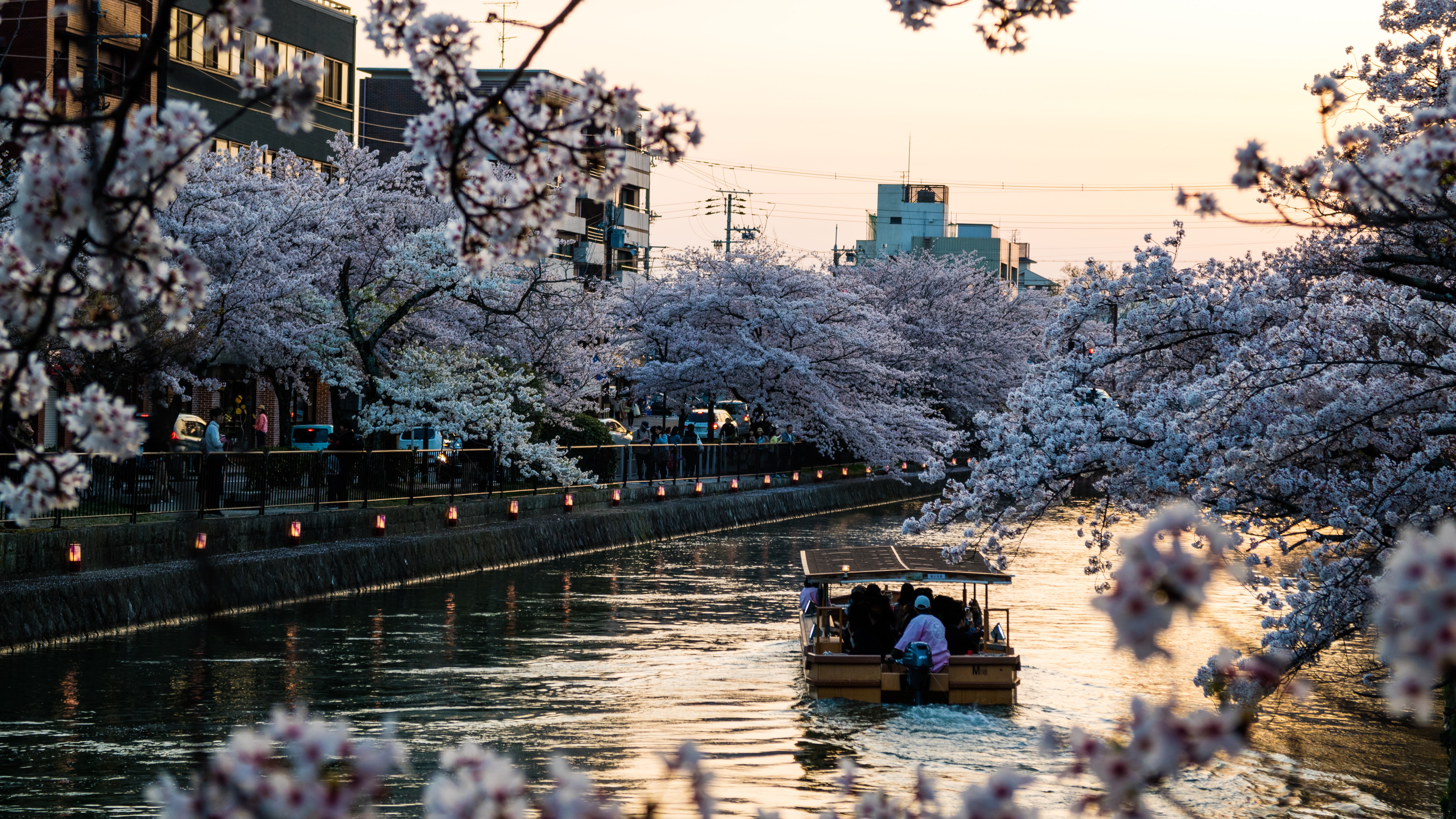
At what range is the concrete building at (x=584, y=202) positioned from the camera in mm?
79250

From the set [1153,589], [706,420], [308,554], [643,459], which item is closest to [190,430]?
[308,554]

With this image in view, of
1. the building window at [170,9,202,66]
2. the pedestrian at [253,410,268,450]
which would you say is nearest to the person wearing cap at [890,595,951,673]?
the pedestrian at [253,410,268,450]

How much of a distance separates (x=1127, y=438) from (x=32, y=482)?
37.6 ft

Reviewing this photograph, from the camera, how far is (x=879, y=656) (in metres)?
17.7

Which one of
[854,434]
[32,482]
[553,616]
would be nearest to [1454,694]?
[32,482]

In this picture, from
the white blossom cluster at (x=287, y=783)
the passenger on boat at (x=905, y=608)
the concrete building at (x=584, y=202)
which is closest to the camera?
the white blossom cluster at (x=287, y=783)

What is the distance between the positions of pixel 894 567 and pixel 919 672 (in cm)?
288

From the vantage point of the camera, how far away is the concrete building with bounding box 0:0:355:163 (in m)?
38.4

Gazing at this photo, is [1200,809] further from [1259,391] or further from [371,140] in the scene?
[371,140]

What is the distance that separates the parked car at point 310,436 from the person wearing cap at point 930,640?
2770 centimetres

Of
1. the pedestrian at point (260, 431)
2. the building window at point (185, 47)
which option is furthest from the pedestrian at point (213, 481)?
the building window at point (185, 47)

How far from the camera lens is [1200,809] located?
14414mm

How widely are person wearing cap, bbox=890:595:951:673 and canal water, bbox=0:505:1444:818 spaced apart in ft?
1.94

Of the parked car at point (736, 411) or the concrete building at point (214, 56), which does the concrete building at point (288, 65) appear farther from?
the parked car at point (736, 411)
